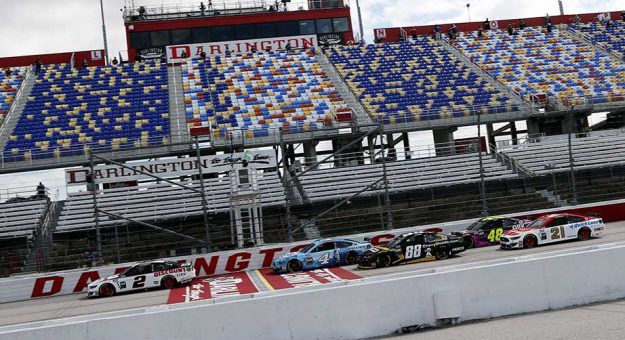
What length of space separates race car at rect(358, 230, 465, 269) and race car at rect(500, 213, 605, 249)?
6.47 feet

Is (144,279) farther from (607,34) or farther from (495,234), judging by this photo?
(607,34)

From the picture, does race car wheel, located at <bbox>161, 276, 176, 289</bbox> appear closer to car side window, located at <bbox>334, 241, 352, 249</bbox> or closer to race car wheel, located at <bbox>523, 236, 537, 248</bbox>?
car side window, located at <bbox>334, 241, 352, 249</bbox>

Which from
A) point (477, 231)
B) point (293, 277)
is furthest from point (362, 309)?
point (477, 231)

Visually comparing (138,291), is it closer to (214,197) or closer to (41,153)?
(214,197)

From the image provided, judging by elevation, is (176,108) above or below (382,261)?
above

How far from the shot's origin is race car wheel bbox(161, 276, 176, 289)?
73.0ft

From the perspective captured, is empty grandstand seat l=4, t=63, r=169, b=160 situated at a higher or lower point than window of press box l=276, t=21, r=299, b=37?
lower

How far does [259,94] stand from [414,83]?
9585 millimetres

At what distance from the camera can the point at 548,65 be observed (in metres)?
45.4

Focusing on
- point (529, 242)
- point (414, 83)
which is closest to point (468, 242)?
point (529, 242)

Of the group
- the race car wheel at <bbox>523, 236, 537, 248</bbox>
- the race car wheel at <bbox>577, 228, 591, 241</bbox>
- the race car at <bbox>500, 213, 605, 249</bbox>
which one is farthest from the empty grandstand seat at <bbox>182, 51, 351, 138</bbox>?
the race car wheel at <bbox>577, 228, 591, 241</bbox>

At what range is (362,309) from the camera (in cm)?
1102

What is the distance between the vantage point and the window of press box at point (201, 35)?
4772 centimetres

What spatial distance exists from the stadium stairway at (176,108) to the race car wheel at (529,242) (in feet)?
59.1
